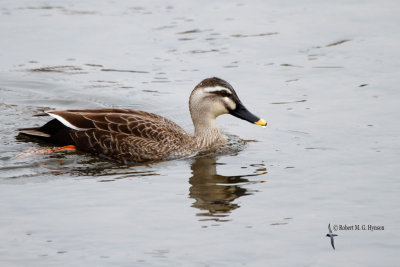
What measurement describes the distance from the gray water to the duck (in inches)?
10.7

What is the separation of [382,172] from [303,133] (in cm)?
211

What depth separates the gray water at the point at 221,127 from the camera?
829 centimetres

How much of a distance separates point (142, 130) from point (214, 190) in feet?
6.26

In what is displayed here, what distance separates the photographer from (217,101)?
470 inches

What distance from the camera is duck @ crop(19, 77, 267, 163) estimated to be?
37.9 feet

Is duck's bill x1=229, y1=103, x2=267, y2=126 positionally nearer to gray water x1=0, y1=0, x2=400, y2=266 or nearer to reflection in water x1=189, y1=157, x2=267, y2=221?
gray water x1=0, y1=0, x2=400, y2=266

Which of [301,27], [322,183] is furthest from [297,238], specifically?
[301,27]

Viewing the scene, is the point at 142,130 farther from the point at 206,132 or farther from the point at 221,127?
the point at 221,127

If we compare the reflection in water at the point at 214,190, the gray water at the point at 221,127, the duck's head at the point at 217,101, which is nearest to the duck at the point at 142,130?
the duck's head at the point at 217,101

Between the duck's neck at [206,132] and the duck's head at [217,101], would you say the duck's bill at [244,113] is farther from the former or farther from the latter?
the duck's neck at [206,132]

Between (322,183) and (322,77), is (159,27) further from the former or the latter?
(322,183)

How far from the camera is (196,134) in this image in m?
12.3

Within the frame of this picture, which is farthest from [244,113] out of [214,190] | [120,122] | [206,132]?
[214,190]

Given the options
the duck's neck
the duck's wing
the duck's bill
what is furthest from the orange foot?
the duck's bill
